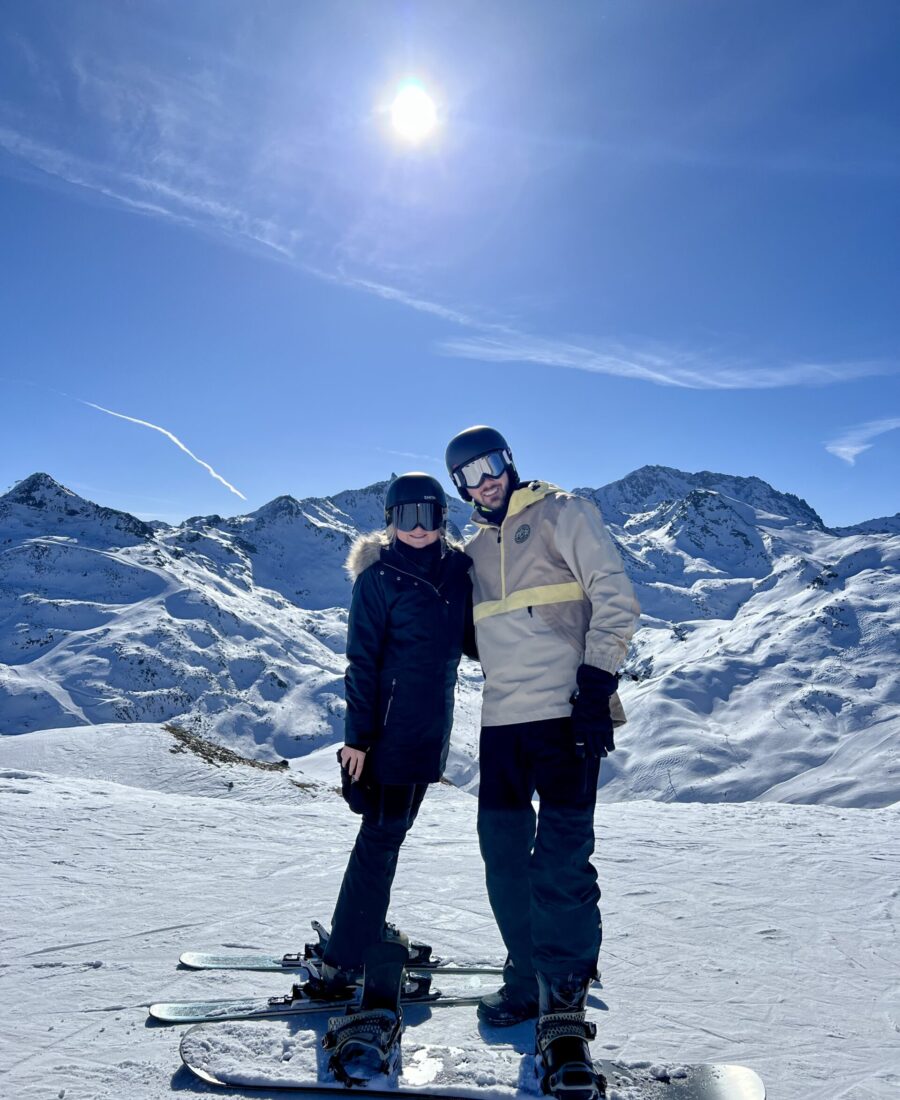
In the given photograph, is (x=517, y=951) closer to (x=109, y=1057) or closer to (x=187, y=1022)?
(x=187, y=1022)

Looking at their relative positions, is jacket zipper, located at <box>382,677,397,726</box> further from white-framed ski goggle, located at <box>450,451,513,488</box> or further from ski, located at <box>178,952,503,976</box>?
ski, located at <box>178,952,503,976</box>

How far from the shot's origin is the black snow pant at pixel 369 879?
4.10 meters

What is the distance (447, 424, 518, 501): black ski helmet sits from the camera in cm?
445

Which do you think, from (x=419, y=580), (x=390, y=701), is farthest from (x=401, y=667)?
(x=419, y=580)

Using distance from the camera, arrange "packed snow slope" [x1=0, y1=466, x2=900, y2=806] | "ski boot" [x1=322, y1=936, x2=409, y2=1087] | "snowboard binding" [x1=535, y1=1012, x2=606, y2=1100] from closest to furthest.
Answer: "snowboard binding" [x1=535, y1=1012, x2=606, y2=1100] < "ski boot" [x1=322, y1=936, x2=409, y2=1087] < "packed snow slope" [x1=0, y1=466, x2=900, y2=806]

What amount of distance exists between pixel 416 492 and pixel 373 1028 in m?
2.82

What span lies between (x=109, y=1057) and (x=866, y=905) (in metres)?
6.10

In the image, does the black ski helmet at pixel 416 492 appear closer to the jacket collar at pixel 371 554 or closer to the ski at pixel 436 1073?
the jacket collar at pixel 371 554

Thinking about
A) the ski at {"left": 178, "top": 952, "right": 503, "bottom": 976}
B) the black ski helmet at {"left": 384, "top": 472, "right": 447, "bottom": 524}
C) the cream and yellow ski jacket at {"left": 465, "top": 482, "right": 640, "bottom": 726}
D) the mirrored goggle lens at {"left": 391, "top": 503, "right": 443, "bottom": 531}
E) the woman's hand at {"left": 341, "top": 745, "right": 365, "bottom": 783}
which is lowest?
the ski at {"left": 178, "top": 952, "right": 503, "bottom": 976}

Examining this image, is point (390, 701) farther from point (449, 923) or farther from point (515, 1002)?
point (449, 923)

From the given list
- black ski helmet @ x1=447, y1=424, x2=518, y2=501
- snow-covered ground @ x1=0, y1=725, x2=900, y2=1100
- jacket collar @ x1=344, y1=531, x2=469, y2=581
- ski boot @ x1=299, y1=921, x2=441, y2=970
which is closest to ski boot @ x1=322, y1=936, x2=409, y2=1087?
snow-covered ground @ x1=0, y1=725, x2=900, y2=1100

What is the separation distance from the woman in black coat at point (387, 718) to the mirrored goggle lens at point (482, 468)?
23.3 inches

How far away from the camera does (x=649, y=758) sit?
148 metres

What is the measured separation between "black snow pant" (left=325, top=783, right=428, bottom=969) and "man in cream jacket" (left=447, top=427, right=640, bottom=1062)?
1.72ft
